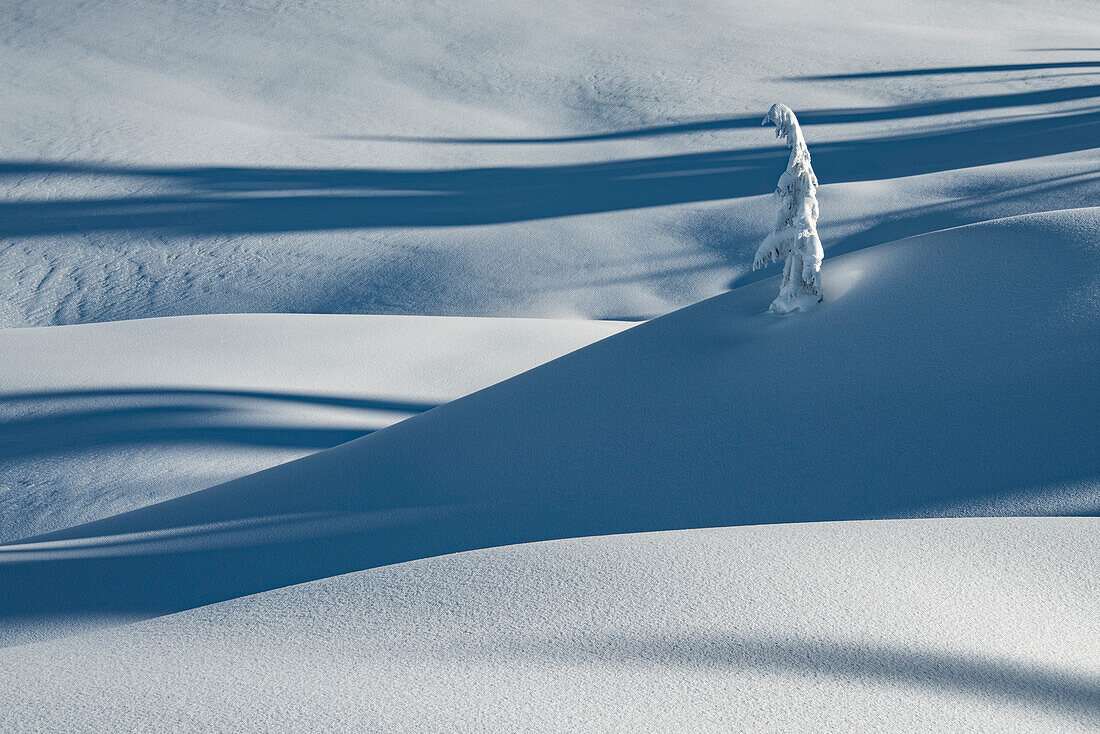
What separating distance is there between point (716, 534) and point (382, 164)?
609 inches

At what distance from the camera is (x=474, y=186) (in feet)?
56.3

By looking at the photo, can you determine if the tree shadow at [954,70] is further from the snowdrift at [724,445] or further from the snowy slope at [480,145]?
the snowdrift at [724,445]

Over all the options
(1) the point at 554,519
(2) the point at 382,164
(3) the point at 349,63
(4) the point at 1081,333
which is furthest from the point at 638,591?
(3) the point at 349,63

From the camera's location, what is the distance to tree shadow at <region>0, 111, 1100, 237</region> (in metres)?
16.0

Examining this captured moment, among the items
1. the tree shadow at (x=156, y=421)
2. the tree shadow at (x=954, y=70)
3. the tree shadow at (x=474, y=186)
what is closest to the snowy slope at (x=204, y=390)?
the tree shadow at (x=156, y=421)

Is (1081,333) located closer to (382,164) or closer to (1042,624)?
(1042,624)

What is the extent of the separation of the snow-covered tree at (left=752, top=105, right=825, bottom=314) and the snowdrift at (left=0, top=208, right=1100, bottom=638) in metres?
0.32

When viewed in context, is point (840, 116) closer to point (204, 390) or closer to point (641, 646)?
point (204, 390)

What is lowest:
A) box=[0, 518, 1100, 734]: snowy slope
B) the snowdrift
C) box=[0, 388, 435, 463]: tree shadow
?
box=[0, 388, 435, 463]: tree shadow

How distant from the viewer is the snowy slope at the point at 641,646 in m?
2.50

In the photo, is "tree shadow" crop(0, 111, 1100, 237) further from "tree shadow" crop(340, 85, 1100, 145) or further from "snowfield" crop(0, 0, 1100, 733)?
"tree shadow" crop(340, 85, 1100, 145)

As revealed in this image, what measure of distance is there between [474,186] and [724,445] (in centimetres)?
1239

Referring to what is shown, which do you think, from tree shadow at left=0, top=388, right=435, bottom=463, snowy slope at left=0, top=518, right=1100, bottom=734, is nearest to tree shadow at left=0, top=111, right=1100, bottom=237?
tree shadow at left=0, top=388, right=435, bottom=463

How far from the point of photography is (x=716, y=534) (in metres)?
3.85
